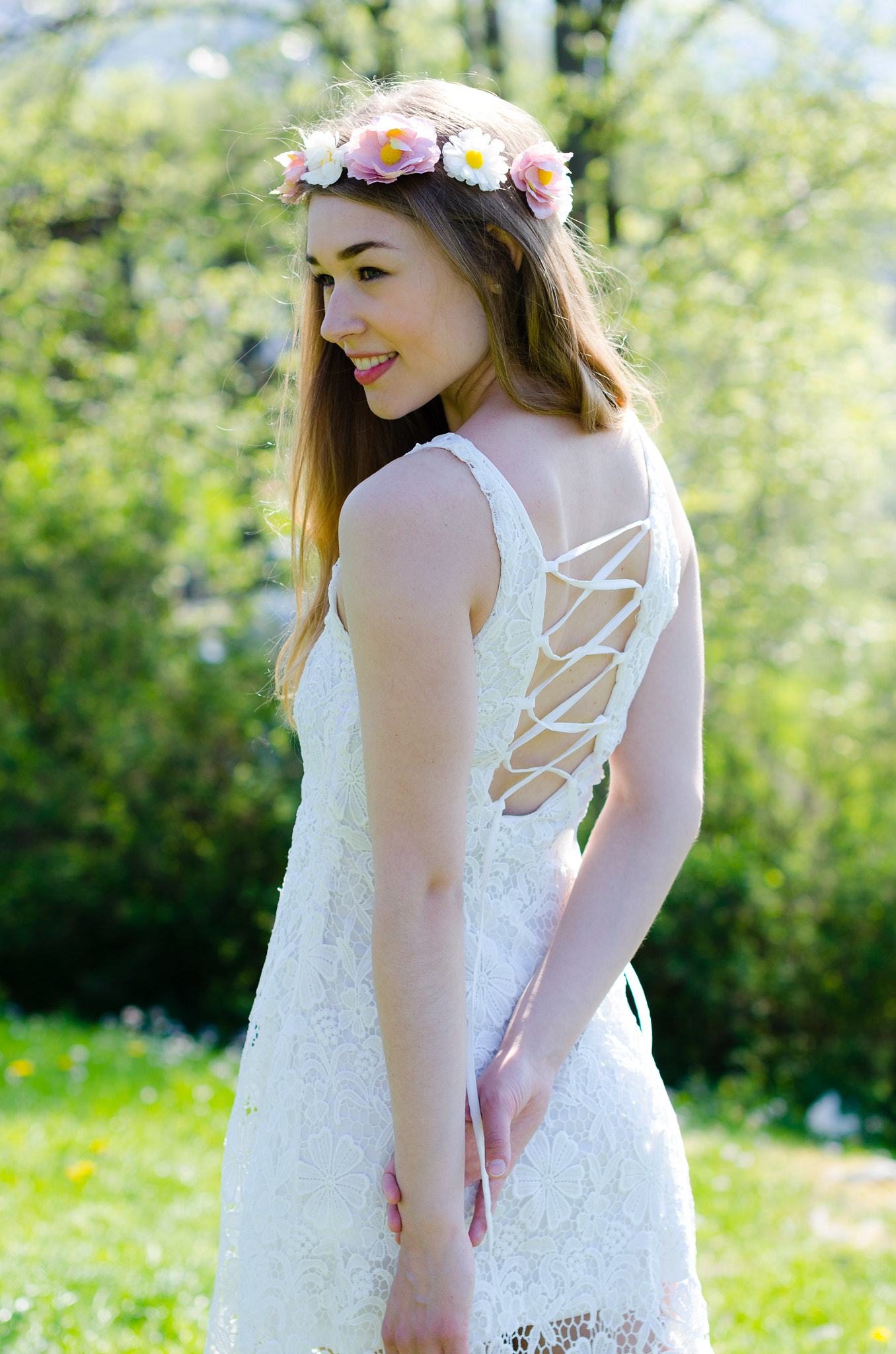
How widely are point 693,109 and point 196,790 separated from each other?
224 inches

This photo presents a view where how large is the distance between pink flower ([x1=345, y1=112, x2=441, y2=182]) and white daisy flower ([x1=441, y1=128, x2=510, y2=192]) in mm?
21

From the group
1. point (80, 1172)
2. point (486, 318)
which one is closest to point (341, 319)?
point (486, 318)

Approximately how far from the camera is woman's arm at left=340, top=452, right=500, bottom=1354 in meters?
1.17

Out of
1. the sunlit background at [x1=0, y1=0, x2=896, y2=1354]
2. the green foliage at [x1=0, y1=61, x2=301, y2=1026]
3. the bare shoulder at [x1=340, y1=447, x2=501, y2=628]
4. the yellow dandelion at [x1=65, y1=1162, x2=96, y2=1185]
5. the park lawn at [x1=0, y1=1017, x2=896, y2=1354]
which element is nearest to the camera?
the bare shoulder at [x1=340, y1=447, x2=501, y2=628]

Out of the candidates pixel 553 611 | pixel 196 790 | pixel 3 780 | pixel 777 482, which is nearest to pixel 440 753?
pixel 553 611

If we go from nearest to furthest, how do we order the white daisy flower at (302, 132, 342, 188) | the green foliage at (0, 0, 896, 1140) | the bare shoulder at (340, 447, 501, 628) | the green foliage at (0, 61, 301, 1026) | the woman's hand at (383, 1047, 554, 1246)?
the bare shoulder at (340, 447, 501, 628), the woman's hand at (383, 1047, 554, 1246), the white daisy flower at (302, 132, 342, 188), the green foliage at (0, 0, 896, 1140), the green foliage at (0, 61, 301, 1026)

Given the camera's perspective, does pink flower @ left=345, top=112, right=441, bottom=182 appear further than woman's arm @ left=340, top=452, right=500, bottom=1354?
Yes

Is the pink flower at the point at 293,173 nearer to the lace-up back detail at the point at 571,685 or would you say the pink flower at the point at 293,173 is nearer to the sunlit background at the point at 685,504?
the lace-up back detail at the point at 571,685

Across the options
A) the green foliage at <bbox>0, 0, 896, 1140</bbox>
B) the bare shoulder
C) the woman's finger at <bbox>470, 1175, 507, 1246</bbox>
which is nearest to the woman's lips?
the bare shoulder

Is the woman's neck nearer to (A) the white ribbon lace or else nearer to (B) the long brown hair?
(B) the long brown hair

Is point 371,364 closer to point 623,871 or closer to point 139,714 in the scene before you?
point 623,871

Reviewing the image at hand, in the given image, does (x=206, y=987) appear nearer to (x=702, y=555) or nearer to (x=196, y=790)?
(x=196, y=790)

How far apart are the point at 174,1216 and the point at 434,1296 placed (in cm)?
270

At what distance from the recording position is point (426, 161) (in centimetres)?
134
